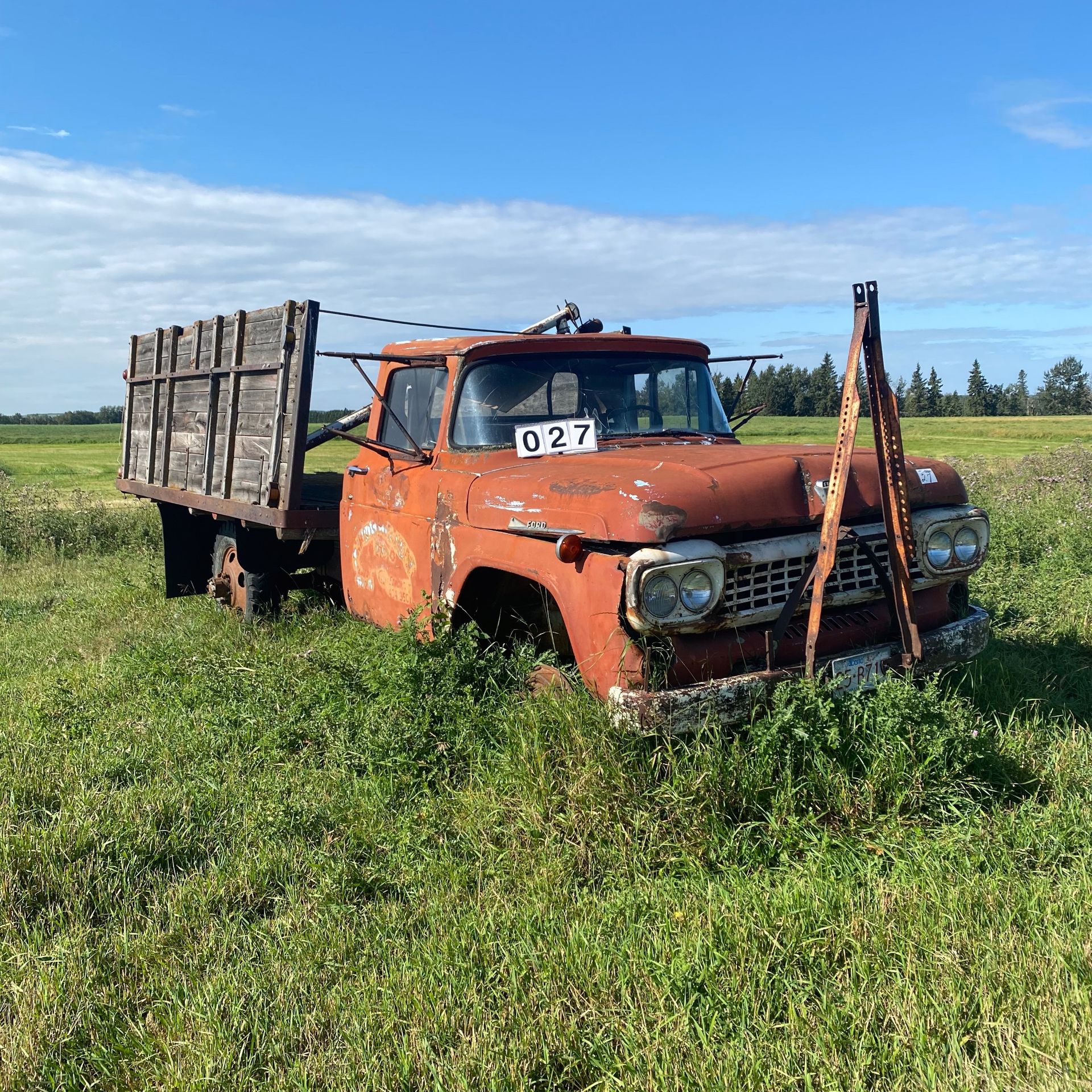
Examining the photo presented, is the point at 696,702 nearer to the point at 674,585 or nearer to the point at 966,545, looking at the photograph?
the point at 674,585

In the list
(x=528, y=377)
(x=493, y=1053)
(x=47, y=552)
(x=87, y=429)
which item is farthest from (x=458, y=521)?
(x=87, y=429)

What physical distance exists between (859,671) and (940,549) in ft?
3.02

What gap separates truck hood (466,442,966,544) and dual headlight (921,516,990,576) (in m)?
0.15

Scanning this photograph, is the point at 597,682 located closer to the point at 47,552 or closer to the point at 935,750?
the point at 935,750

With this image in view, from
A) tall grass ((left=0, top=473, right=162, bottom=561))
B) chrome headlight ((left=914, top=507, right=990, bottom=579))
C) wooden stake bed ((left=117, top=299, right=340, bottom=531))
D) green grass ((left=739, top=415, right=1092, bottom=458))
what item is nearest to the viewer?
chrome headlight ((left=914, top=507, right=990, bottom=579))

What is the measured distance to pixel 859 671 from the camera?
383 cm

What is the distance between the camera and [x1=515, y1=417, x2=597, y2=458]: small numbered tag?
4492 millimetres

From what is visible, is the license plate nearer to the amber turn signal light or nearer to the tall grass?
the amber turn signal light

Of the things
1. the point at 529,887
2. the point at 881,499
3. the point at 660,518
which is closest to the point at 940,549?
the point at 881,499

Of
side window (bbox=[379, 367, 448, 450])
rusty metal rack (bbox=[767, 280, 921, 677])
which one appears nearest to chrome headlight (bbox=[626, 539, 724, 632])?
rusty metal rack (bbox=[767, 280, 921, 677])

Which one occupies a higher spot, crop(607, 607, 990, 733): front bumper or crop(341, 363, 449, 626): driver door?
crop(341, 363, 449, 626): driver door

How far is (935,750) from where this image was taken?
3.51 meters

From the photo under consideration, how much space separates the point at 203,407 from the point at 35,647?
2.26m

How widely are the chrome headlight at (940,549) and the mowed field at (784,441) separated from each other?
1214 cm
